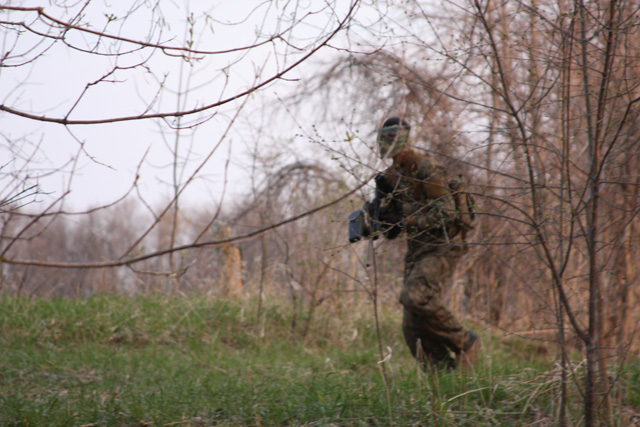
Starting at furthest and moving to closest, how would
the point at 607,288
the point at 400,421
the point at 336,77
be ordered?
the point at 336,77 → the point at 607,288 → the point at 400,421

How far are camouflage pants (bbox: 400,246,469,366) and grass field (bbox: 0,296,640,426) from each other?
286 mm

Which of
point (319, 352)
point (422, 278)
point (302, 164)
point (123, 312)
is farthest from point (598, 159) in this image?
point (302, 164)

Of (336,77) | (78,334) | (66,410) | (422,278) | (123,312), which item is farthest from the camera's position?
(336,77)

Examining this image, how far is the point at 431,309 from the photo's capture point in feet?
14.2

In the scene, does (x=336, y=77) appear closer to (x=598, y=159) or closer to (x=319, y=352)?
(x=319, y=352)

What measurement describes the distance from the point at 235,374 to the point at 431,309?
180 cm

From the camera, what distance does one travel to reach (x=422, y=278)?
4.40 metres

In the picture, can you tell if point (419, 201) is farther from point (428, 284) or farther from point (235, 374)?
point (235, 374)

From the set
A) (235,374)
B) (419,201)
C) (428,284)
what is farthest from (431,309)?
(235,374)

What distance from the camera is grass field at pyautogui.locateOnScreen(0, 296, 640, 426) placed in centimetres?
329

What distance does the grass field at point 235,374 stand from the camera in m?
3.29

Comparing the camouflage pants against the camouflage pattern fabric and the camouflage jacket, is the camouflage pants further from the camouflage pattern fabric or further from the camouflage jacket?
the camouflage jacket

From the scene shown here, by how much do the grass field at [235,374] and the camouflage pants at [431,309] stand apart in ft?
0.94

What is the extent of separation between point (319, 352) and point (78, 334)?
2646mm
